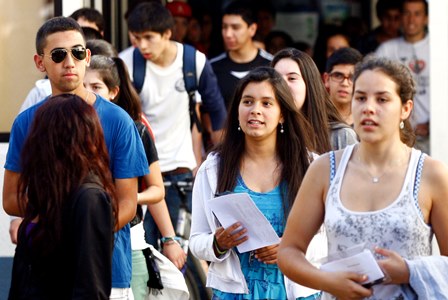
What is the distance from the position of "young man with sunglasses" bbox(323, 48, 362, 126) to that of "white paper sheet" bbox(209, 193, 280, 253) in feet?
7.23

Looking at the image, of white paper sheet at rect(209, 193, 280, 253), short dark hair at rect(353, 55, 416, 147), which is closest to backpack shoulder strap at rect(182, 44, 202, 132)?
white paper sheet at rect(209, 193, 280, 253)

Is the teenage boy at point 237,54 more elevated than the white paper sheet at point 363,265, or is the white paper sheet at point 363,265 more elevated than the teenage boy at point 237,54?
the teenage boy at point 237,54

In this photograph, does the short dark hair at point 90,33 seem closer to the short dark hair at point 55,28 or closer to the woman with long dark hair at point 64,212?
the short dark hair at point 55,28

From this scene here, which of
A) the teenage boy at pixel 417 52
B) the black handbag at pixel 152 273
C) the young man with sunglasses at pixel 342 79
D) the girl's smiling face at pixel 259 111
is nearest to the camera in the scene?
the girl's smiling face at pixel 259 111

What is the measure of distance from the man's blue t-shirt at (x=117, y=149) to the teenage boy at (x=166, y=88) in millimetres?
3312

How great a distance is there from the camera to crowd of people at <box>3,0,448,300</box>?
13.7 ft

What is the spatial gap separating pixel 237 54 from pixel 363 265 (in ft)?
20.4

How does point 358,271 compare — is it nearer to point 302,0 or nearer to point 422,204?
point 422,204

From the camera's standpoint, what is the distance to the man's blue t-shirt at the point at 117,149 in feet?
17.1

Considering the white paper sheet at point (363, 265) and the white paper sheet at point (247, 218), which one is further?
the white paper sheet at point (247, 218)

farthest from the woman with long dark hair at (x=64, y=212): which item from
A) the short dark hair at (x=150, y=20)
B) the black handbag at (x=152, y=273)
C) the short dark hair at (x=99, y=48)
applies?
the short dark hair at (x=150, y=20)

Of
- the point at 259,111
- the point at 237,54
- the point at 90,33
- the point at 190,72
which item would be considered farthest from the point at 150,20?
the point at 259,111

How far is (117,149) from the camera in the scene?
523 cm

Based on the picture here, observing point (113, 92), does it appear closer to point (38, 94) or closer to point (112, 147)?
point (38, 94)
